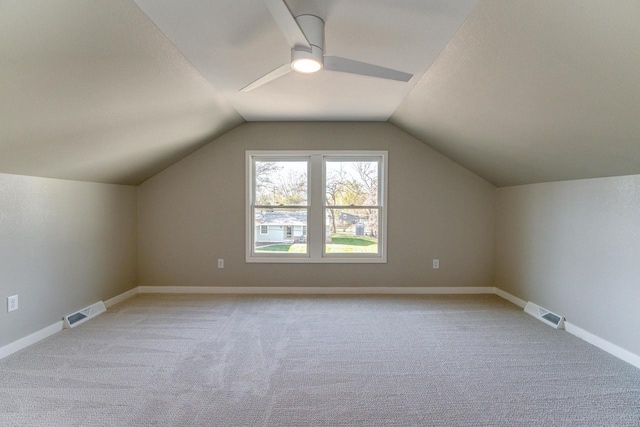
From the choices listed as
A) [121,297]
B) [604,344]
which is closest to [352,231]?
[604,344]

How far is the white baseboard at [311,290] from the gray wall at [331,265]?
0.19 ft

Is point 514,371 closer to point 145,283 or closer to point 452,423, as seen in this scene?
point 452,423

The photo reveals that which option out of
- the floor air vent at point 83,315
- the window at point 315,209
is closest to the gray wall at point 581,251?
the window at point 315,209

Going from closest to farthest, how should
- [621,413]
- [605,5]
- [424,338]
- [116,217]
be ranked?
[605,5], [621,413], [424,338], [116,217]

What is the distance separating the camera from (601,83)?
1746mm

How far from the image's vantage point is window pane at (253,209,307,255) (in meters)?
4.52

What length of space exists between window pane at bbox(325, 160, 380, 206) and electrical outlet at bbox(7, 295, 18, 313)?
3302 mm

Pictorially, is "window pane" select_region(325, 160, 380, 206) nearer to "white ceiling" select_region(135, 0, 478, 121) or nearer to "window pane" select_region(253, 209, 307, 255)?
"window pane" select_region(253, 209, 307, 255)

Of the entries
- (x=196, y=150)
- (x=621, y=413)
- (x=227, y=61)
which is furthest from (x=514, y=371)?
(x=196, y=150)

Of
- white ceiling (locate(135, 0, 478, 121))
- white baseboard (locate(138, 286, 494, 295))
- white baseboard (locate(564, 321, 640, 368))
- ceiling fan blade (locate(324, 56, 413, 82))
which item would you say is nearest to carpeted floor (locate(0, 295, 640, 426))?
white baseboard (locate(564, 321, 640, 368))

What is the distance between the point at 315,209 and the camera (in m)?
4.45

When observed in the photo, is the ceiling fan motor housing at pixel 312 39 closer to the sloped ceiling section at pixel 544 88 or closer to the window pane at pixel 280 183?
the sloped ceiling section at pixel 544 88

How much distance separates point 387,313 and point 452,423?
1773 millimetres

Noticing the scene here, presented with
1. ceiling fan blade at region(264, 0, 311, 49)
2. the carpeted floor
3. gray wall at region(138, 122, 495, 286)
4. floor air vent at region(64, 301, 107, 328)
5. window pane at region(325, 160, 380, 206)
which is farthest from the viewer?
window pane at region(325, 160, 380, 206)
